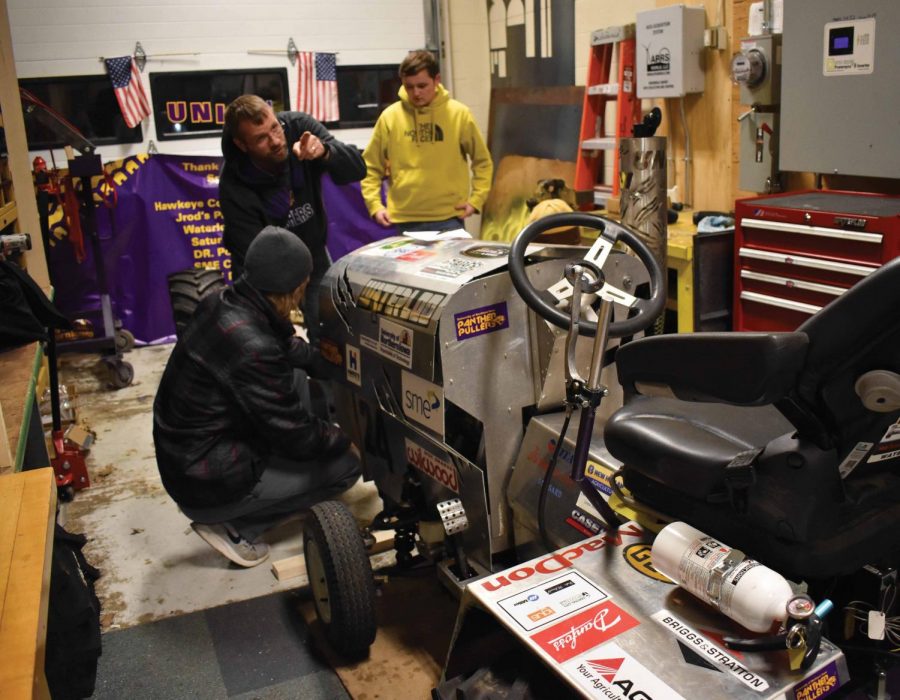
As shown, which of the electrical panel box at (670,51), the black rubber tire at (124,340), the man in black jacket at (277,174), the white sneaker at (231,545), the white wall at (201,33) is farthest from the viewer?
the white wall at (201,33)

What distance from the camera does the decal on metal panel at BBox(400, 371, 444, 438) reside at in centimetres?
228

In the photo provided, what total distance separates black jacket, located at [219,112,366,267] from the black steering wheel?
78.3 inches

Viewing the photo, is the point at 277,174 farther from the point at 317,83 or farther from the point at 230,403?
the point at 317,83

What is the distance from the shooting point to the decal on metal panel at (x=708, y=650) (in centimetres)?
137

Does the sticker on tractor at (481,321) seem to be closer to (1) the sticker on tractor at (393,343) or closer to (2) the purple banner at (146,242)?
(1) the sticker on tractor at (393,343)

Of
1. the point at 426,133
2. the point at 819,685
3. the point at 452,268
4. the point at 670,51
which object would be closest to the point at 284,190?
the point at 426,133

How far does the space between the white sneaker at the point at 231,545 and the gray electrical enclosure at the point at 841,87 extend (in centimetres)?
282

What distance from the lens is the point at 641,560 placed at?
171cm

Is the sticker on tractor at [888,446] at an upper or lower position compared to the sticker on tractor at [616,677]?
upper

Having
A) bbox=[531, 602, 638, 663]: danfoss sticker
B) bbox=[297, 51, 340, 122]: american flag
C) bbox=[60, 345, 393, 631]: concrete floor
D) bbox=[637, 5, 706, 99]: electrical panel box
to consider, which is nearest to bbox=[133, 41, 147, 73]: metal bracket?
bbox=[297, 51, 340, 122]: american flag

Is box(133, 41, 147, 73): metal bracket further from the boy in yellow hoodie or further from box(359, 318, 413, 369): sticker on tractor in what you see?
box(359, 318, 413, 369): sticker on tractor

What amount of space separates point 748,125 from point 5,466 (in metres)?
3.53

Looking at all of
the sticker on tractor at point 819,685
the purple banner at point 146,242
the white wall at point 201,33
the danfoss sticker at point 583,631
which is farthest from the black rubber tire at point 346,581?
the white wall at point 201,33

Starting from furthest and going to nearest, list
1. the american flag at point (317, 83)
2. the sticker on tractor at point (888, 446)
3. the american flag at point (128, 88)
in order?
the american flag at point (317, 83) → the american flag at point (128, 88) → the sticker on tractor at point (888, 446)
